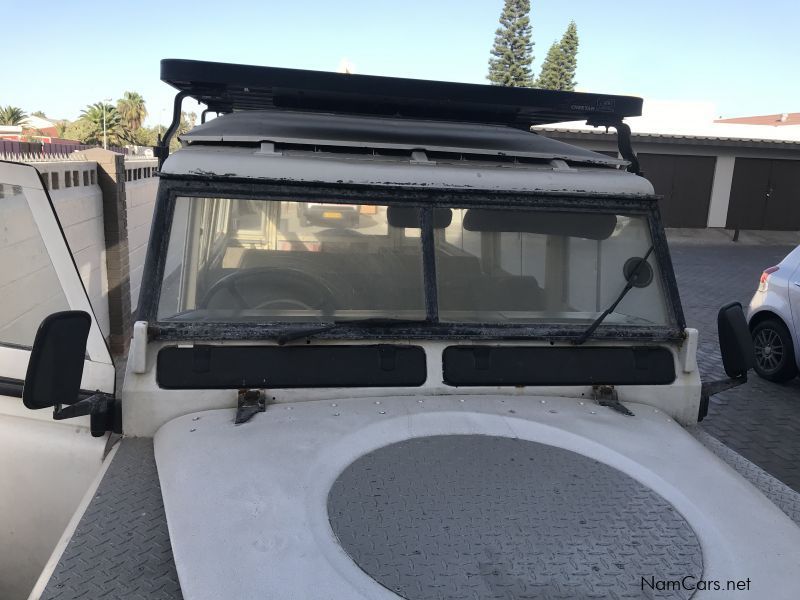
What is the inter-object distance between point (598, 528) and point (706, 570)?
0.88 feet

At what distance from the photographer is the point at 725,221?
21.8 metres

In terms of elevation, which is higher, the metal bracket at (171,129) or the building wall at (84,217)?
the metal bracket at (171,129)

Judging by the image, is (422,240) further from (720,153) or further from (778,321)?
(720,153)

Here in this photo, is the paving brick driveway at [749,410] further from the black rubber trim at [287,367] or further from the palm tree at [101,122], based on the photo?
the palm tree at [101,122]

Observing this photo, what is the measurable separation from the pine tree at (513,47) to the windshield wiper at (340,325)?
45108 mm

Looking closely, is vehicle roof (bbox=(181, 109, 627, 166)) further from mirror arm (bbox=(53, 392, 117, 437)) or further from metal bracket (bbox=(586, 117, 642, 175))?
mirror arm (bbox=(53, 392, 117, 437))

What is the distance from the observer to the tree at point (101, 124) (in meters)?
59.9

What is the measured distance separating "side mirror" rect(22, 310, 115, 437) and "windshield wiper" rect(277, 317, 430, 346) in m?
0.64

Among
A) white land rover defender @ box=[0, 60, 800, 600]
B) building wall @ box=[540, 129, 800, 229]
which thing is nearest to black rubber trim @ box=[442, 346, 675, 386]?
white land rover defender @ box=[0, 60, 800, 600]

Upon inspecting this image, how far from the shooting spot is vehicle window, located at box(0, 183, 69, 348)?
2.70 m

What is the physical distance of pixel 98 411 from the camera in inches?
89.0

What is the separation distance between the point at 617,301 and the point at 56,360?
197 centimetres

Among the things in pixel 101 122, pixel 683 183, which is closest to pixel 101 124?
pixel 101 122

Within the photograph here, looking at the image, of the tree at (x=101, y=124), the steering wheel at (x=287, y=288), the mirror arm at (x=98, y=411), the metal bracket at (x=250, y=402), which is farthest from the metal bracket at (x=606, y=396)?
the tree at (x=101, y=124)
